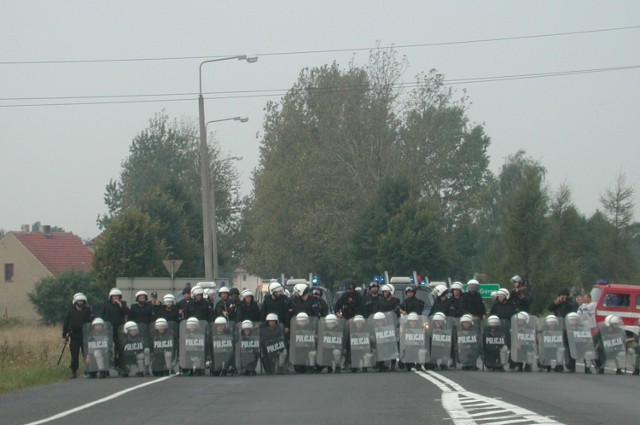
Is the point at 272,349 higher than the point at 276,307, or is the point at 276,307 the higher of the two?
the point at 276,307

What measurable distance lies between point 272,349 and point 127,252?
36.2 meters

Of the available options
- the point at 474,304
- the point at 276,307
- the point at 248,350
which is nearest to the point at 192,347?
the point at 248,350

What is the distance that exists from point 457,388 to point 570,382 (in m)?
3.16

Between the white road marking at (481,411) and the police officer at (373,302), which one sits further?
the police officer at (373,302)

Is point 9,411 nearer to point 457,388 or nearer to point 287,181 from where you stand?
point 457,388

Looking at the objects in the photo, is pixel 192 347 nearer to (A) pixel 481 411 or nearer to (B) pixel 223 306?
(B) pixel 223 306

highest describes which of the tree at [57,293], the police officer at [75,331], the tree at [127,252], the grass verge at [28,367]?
the tree at [127,252]

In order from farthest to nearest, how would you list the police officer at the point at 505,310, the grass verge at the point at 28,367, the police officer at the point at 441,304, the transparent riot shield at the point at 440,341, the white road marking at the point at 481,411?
1. the police officer at the point at 441,304
2. the police officer at the point at 505,310
3. the transparent riot shield at the point at 440,341
4. the grass verge at the point at 28,367
5. the white road marking at the point at 481,411

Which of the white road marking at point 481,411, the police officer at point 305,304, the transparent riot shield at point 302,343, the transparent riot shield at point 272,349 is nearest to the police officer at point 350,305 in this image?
the police officer at point 305,304

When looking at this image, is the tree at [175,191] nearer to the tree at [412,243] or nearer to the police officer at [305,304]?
the tree at [412,243]

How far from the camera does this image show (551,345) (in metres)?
24.5

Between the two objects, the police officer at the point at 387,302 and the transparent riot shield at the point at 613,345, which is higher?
the police officer at the point at 387,302

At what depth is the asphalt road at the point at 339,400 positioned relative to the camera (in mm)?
13562

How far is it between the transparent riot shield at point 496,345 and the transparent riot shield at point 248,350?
4692mm
